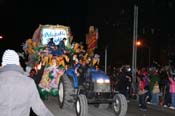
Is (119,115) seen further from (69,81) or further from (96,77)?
(69,81)

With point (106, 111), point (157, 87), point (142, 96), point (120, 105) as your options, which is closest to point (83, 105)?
point (120, 105)

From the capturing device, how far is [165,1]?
44.8 m

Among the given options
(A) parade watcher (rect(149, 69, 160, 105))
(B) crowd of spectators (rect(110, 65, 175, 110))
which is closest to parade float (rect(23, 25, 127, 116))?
(B) crowd of spectators (rect(110, 65, 175, 110))

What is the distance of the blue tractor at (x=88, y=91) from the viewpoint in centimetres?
1289

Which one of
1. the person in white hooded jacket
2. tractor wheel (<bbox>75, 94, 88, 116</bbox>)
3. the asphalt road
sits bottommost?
the asphalt road

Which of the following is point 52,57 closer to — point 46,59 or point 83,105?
point 46,59

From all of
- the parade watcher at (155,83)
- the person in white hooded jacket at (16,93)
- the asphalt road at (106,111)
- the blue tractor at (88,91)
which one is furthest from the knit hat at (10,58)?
the parade watcher at (155,83)

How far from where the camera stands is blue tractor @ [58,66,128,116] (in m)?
12.9

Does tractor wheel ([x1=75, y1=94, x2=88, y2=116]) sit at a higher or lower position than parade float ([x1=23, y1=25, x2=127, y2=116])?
lower

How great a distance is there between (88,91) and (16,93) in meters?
10.1

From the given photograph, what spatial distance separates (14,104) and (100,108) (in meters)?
12.3

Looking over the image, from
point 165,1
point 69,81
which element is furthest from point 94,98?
point 165,1

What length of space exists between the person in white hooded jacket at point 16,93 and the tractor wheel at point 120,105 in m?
9.21

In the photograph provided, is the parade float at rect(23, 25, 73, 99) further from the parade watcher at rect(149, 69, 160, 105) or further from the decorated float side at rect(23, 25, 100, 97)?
the parade watcher at rect(149, 69, 160, 105)
